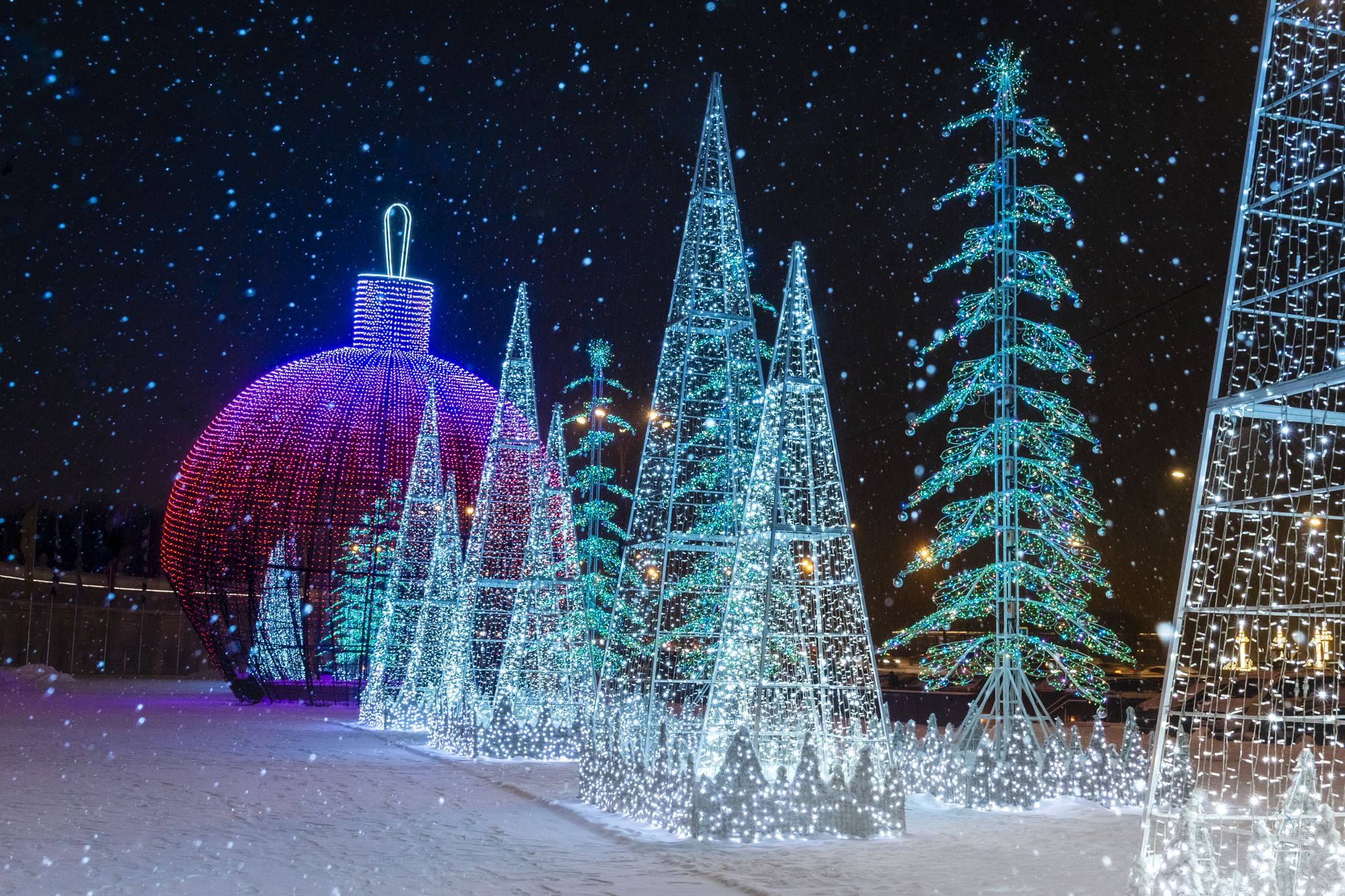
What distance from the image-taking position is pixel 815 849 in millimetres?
9969

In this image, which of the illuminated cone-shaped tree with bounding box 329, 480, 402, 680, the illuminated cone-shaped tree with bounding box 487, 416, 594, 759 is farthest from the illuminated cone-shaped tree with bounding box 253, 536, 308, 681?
the illuminated cone-shaped tree with bounding box 487, 416, 594, 759

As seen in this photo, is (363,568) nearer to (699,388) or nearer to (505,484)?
(505,484)

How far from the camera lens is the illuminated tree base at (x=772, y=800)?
34.2 feet

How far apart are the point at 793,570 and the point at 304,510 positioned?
68.9 feet

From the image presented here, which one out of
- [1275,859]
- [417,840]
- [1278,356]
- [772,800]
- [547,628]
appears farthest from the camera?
[547,628]

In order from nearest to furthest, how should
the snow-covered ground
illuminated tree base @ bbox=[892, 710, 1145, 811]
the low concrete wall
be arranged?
1. the snow-covered ground
2. illuminated tree base @ bbox=[892, 710, 1145, 811]
3. the low concrete wall

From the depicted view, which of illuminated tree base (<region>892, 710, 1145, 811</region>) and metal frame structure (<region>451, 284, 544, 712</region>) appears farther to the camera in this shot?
metal frame structure (<region>451, 284, 544, 712</region>)

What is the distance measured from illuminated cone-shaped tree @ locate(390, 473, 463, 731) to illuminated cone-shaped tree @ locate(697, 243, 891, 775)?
10.6m

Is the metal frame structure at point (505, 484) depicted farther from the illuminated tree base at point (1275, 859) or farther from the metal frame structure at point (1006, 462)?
the illuminated tree base at point (1275, 859)

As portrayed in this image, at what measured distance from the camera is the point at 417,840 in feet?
33.1

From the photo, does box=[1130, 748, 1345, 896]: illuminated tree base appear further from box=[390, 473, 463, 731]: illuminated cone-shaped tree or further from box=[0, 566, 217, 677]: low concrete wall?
box=[0, 566, 217, 677]: low concrete wall

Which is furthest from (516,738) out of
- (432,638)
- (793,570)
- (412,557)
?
(412,557)

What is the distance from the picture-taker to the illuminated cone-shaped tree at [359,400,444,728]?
2505 cm

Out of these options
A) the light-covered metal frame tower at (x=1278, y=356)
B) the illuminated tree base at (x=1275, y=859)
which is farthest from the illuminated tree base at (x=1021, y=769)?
the illuminated tree base at (x=1275, y=859)
